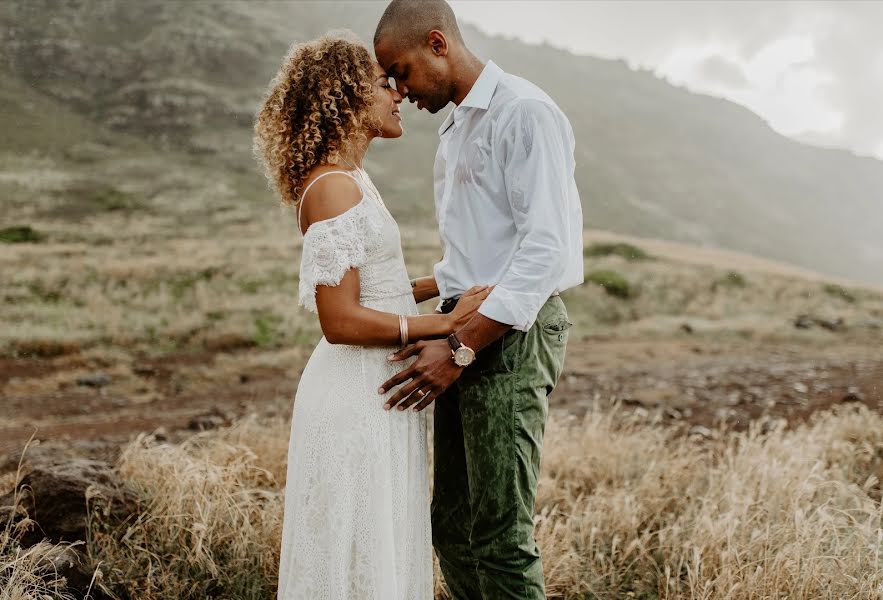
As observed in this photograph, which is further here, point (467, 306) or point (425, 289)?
point (425, 289)

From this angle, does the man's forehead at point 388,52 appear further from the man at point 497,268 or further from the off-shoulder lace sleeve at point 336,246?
the off-shoulder lace sleeve at point 336,246

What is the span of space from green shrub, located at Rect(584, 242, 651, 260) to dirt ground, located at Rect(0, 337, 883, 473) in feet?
44.4

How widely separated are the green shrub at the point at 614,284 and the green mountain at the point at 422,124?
19631 millimetres

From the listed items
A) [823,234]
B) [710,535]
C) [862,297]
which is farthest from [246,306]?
[823,234]

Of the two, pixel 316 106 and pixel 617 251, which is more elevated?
pixel 316 106

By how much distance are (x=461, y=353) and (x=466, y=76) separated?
1071mm

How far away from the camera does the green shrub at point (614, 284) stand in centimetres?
2014

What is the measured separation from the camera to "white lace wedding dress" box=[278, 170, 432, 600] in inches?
95.7

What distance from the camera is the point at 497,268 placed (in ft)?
7.97

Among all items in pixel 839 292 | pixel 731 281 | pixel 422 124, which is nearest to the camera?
pixel 839 292

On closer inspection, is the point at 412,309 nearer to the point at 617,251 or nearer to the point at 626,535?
the point at 626,535

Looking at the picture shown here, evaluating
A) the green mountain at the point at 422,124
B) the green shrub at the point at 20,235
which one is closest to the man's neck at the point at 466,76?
the green shrub at the point at 20,235

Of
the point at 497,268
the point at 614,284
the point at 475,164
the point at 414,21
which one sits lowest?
the point at 614,284

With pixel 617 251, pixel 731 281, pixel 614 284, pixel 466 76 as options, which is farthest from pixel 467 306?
pixel 617 251
